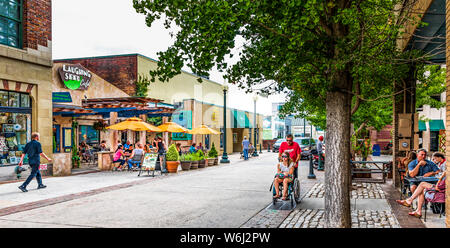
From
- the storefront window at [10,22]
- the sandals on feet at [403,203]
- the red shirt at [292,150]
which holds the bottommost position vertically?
the sandals on feet at [403,203]

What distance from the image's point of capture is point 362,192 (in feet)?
34.6

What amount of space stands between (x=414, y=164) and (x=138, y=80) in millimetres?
20881

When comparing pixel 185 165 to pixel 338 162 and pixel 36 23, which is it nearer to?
pixel 36 23

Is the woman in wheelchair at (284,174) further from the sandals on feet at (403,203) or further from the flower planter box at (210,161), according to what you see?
the flower planter box at (210,161)

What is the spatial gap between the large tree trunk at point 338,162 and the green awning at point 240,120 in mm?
29869

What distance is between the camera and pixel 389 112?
20.7m

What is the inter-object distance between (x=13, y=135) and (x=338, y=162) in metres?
12.0

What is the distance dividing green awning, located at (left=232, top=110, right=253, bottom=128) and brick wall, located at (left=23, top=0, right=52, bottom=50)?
23.2m

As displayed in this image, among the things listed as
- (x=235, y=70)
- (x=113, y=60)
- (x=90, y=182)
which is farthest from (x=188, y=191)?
(x=113, y=60)

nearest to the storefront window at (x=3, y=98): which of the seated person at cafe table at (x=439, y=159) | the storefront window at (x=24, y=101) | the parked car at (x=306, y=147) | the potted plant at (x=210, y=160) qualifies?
the storefront window at (x=24, y=101)

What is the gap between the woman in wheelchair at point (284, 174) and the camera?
27.8 ft

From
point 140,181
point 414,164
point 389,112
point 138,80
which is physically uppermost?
point 138,80

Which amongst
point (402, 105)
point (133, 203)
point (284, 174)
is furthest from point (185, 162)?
point (402, 105)
